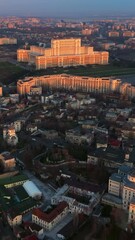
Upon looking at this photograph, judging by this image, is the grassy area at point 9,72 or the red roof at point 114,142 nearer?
the red roof at point 114,142

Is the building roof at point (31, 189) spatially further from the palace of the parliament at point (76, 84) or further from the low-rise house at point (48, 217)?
the palace of the parliament at point (76, 84)

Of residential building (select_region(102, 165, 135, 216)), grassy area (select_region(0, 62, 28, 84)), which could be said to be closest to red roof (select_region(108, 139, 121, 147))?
residential building (select_region(102, 165, 135, 216))

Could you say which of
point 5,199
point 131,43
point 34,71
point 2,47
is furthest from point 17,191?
point 131,43

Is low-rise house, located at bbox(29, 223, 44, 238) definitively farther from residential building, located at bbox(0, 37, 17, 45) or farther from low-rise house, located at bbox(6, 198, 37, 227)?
residential building, located at bbox(0, 37, 17, 45)

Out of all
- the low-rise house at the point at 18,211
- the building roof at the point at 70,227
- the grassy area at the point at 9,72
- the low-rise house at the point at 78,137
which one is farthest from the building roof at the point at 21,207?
the grassy area at the point at 9,72

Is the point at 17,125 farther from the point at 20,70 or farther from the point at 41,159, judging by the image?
the point at 20,70
